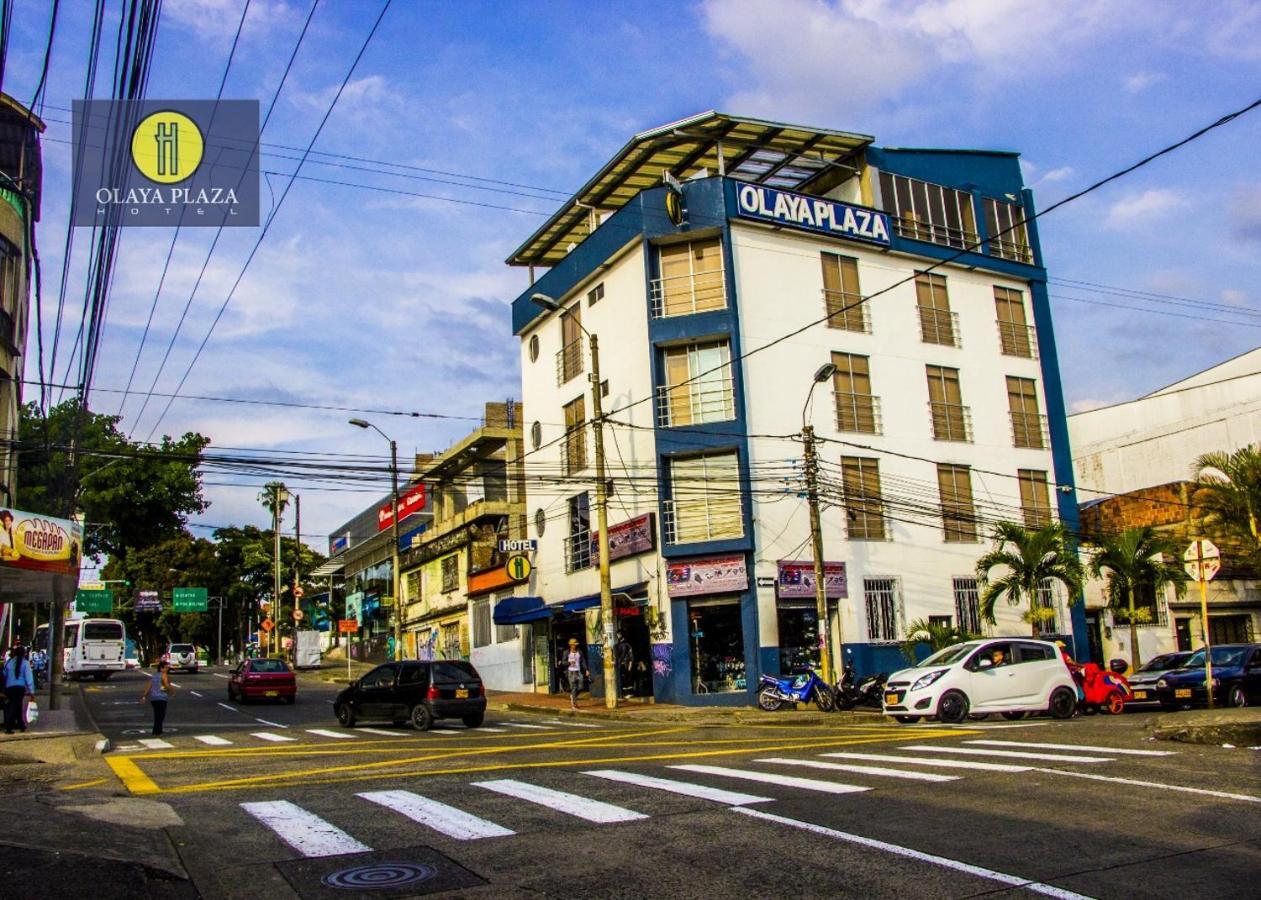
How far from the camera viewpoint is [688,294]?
3039cm

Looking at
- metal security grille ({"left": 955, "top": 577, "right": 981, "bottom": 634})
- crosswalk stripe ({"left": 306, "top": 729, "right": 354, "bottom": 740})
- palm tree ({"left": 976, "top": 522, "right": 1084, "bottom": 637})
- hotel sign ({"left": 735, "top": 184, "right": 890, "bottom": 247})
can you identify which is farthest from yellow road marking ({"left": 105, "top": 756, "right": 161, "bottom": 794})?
metal security grille ({"left": 955, "top": 577, "right": 981, "bottom": 634})

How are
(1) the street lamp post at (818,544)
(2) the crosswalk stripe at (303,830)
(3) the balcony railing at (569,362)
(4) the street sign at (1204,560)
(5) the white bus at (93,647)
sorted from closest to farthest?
(2) the crosswalk stripe at (303,830) → (4) the street sign at (1204,560) → (1) the street lamp post at (818,544) → (3) the balcony railing at (569,362) → (5) the white bus at (93,647)

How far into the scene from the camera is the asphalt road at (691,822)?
269 inches

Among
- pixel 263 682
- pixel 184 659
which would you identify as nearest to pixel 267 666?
pixel 263 682

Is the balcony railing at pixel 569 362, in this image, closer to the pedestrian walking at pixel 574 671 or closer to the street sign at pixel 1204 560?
the pedestrian walking at pixel 574 671

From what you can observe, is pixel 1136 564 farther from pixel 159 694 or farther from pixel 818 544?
pixel 159 694

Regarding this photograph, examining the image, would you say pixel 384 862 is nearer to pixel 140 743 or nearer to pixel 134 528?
pixel 140 743

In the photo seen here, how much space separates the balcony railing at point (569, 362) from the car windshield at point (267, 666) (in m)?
13.0

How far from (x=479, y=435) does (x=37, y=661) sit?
31.9 m

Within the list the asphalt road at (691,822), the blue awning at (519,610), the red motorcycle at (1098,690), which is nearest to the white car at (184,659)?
the blue awning at (519,610)

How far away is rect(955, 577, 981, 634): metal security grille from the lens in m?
31.5

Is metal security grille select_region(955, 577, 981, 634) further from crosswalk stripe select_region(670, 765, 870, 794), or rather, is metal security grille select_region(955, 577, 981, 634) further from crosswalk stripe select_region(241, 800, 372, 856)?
crosswalk stripe select_region(241, 800, 372, 856)

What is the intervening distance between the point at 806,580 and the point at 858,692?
455 cm

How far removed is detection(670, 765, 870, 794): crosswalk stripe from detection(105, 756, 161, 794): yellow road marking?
6.24m
